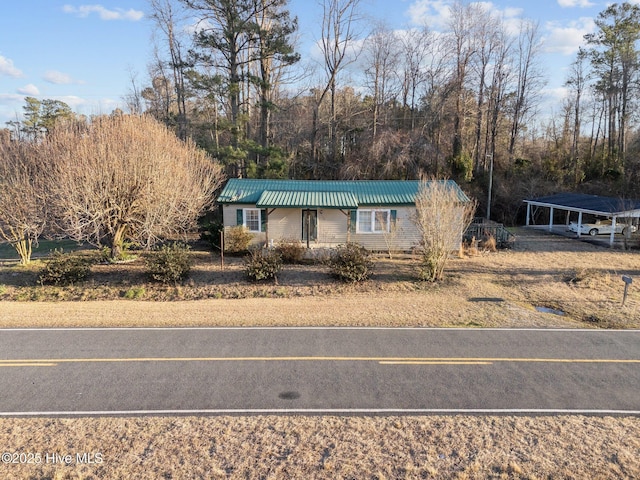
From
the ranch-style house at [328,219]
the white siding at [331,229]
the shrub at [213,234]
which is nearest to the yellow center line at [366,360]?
the ranch-style house at [328,219]

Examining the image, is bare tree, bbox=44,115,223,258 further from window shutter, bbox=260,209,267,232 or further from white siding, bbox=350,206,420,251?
white siding, bbox=350,206,420,251

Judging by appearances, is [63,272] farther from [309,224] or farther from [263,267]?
[309,224]

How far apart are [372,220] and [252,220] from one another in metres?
6.20

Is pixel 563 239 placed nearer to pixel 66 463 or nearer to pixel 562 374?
pixel 562 374

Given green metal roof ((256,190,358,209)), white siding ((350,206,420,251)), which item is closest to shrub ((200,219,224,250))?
green metal roof ((256,190,358,209))

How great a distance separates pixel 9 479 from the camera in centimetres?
541

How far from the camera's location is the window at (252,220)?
830 inches

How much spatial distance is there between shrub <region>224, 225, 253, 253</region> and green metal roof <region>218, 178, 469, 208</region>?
5.06 ft

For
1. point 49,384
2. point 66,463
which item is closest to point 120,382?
point 49,384

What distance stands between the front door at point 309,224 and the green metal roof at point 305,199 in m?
0.74

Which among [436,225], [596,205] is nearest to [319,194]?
[436,225]

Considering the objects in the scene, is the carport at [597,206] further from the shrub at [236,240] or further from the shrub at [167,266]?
A: the shrub at [167,266]

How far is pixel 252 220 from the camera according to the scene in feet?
69.5

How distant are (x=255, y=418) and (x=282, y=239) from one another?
14.2 meters
